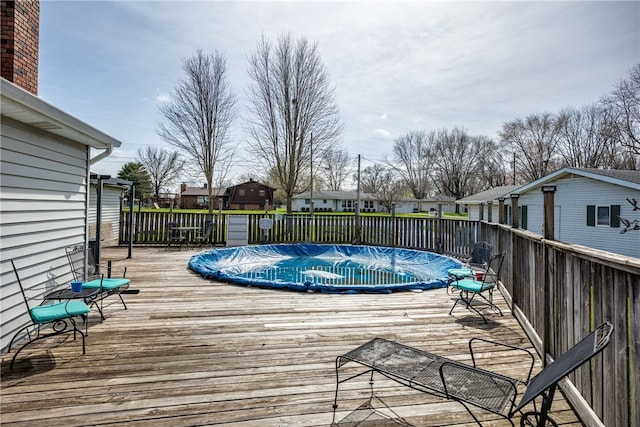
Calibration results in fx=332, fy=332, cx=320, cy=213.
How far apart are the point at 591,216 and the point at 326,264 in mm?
11419

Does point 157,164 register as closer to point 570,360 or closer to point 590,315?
point 590,315

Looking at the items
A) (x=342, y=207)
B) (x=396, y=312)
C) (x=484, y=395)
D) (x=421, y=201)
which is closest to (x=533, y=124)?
(x=421, y=201)

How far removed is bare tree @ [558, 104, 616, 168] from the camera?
2710 centimetres

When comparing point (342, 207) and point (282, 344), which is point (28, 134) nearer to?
point (282, 344)

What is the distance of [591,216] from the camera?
13492 mm

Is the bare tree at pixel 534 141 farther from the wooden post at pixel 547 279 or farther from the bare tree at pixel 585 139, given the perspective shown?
the wooden post at pixel 547 279

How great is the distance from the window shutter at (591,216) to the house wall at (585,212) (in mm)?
136

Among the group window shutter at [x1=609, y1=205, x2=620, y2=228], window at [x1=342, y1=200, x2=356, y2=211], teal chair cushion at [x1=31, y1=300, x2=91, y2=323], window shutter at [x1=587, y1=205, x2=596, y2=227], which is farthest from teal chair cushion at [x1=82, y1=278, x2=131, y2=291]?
window at [x1=342, y1=200, x2=356, y2=211]

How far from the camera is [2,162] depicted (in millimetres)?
3119

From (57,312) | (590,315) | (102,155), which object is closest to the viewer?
(590,315)

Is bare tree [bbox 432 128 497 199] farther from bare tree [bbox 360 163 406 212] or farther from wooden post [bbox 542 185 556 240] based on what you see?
wooden post [bbox 542 185 556 240]

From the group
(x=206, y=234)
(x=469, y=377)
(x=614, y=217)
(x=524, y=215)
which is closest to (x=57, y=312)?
(x=469, y=377)

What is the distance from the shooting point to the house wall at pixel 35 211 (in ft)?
10.4

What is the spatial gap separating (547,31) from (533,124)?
28282 millimetres
